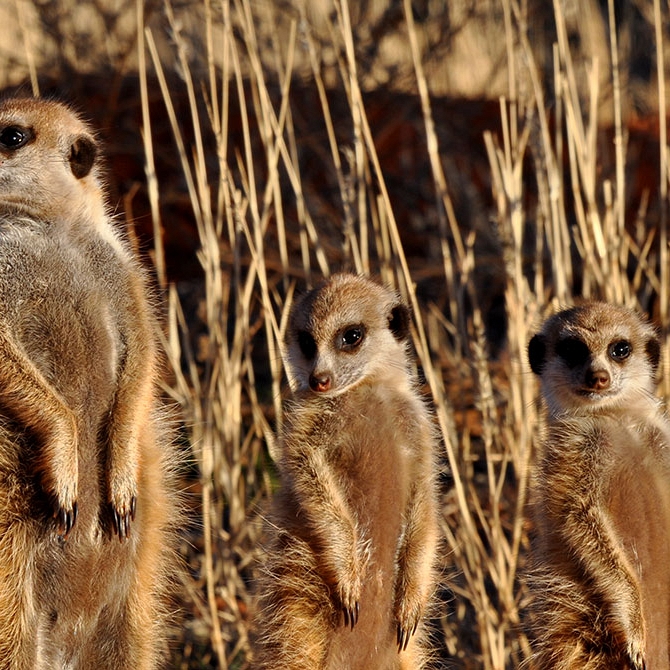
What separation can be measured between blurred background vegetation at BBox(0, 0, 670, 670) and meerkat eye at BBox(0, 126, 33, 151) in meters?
0.88

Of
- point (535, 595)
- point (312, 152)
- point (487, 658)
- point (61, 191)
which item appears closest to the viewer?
point (61, 191)

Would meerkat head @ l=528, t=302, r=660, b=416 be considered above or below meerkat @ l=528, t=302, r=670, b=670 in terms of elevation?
above

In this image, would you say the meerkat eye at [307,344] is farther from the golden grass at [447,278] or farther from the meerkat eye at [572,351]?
the meerkat eye at [572,351]

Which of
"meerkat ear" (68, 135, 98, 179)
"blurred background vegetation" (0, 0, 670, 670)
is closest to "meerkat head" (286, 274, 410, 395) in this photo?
"blurred background vegetation" (0, 0, 670, 670)

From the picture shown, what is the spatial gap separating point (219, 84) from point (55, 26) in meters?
0.88

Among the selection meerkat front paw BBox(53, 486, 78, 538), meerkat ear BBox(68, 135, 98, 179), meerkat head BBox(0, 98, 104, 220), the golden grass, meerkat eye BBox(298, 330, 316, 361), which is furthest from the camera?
the golden grass

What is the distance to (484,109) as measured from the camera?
6.76 metres

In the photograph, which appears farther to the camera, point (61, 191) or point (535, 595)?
point (535, 595)

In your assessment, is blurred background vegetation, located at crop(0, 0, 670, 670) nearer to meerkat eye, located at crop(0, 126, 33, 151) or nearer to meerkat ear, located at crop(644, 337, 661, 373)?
meerkat ear, located at crop(644, 337, 661, 373)

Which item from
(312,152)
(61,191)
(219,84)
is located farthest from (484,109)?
(61,191)

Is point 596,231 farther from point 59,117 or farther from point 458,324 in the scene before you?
point 59,117

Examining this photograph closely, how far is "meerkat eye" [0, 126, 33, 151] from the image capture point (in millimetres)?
2814

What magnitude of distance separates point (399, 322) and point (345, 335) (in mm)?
201

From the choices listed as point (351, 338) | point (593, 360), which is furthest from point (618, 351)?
point (351, 338)
